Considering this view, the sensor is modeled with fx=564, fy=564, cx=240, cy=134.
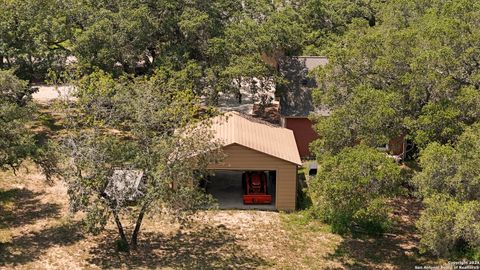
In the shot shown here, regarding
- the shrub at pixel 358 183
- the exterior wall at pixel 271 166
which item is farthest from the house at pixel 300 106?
the shrub at pixel 358 183

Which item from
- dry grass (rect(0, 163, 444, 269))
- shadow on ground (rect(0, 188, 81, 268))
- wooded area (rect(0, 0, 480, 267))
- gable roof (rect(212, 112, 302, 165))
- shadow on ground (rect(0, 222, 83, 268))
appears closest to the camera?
wooded area (rect(0, 0, 480, 267))

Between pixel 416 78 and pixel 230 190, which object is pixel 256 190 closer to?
pixel 230 190

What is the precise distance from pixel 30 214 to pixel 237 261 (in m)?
10.7

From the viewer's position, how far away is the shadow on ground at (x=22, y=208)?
2608 centimetres

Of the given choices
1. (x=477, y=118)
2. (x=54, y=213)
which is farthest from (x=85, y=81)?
(x=477, y=118)

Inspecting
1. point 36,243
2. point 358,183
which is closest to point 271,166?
point 358,183

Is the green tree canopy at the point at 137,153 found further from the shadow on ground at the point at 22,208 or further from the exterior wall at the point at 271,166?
the shadow on ground at the point at 22,208

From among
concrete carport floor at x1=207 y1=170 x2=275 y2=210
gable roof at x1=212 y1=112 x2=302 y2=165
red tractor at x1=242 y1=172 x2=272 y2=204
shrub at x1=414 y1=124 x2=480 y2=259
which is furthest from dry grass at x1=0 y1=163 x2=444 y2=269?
shrub at x1=414 y1=124 x2=480 y2=259

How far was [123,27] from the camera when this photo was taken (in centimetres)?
3591

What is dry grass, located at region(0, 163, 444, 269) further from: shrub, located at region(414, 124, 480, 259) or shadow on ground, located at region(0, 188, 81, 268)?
shrub, located at region(414, 124, 480, 259)

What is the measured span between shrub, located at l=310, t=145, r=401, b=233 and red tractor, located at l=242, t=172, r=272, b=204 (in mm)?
5251

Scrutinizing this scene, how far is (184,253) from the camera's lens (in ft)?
77.7

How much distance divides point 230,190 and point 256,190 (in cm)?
202

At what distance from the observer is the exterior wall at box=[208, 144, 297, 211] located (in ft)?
88.9
